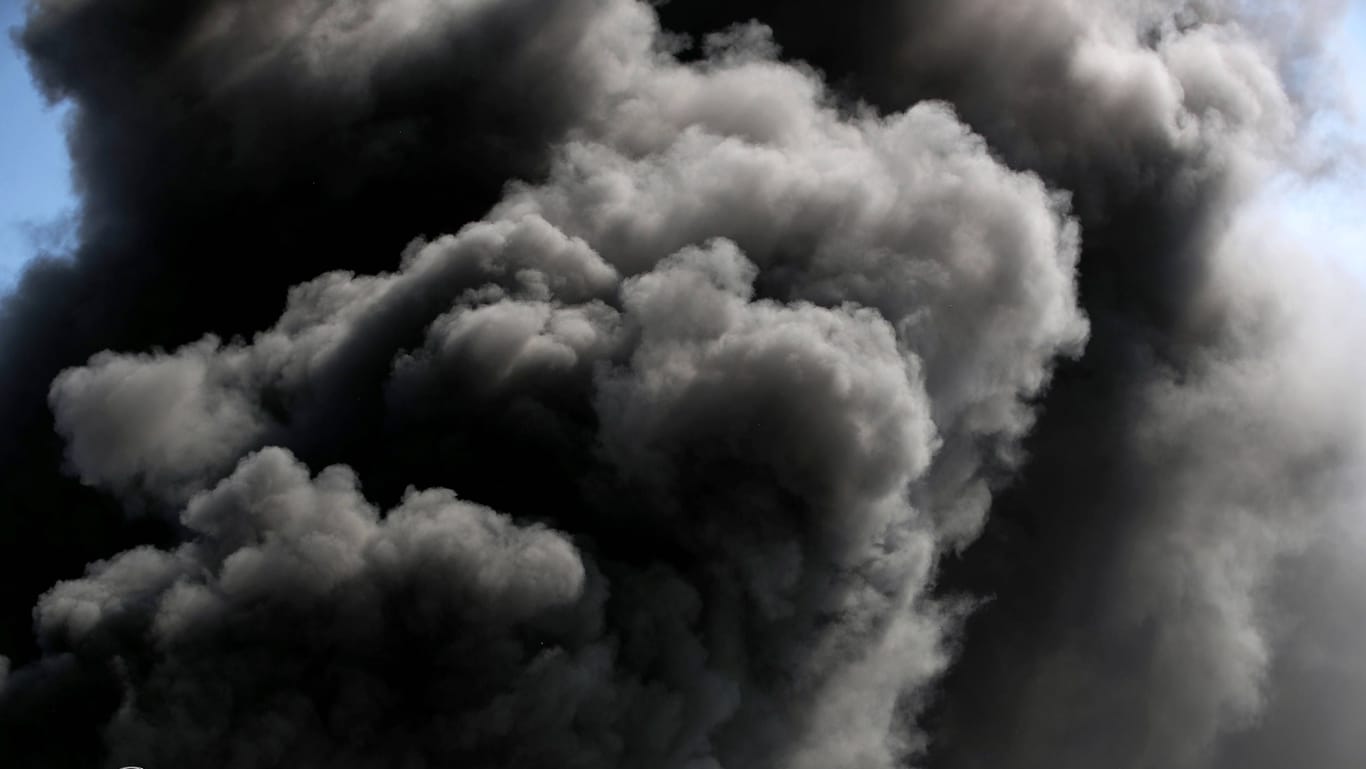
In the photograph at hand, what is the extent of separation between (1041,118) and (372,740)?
2741cm

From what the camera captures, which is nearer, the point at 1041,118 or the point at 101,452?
the point at 101,452

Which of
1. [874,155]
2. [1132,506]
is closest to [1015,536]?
[1132,506]

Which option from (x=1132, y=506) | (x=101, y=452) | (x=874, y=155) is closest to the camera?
(x=101, y=452)

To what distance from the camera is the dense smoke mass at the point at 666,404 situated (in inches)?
1228

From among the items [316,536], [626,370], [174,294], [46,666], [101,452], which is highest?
[174,294]

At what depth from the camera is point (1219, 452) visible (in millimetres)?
48562

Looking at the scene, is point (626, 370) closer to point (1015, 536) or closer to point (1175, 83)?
point (1015, 536)

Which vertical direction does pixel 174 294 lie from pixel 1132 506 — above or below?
below

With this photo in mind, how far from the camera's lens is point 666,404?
1323 inches

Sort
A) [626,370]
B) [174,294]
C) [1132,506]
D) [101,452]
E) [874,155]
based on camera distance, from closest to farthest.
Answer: [626,370] < [101,452] < [874,155] < [174,294] < [1132,506]

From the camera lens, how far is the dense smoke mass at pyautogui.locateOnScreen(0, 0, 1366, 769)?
102ft

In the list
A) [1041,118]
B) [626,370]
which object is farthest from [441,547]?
[1041,118]

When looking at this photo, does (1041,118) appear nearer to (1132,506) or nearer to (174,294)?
(1132,506)

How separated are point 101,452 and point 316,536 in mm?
10209
